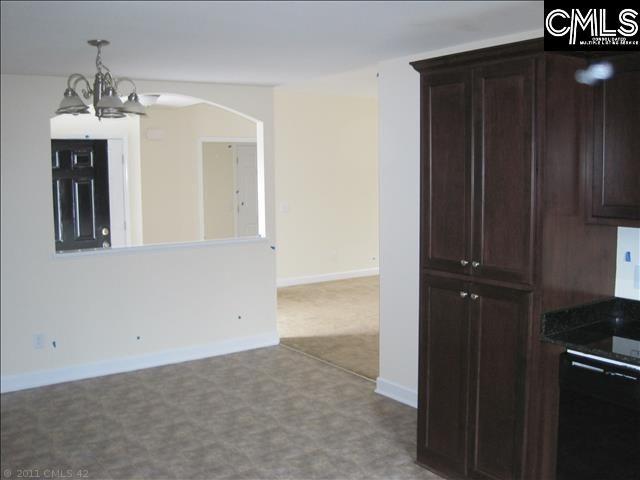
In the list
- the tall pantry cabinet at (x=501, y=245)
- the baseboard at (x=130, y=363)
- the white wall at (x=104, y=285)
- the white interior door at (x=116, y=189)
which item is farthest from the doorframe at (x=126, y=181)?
the tall pantry cabinet at (x=501, y=245)

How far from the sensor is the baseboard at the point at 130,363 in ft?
16.2

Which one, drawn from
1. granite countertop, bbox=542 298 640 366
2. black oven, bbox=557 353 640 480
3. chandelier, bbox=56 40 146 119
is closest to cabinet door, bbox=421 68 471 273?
granite countertop, bbox=542 298 640 366

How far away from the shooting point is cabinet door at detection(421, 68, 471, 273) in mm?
3215

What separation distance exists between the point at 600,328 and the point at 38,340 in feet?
13.1

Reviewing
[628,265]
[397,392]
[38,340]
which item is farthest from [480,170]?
[38,340]

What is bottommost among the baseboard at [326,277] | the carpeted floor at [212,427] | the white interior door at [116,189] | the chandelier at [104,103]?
the carpeted floor at [212,427]

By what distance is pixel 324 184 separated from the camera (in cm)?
905

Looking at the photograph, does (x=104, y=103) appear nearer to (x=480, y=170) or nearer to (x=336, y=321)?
(x=480, y=170)

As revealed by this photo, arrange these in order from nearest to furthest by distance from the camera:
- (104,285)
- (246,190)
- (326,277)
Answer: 1. (104,285)
2. (246,190)
3. (326,277)

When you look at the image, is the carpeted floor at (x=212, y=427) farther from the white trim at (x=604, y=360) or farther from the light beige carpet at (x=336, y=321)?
the white trim at (x=604, y=360)

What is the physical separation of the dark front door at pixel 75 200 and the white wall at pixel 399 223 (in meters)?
2.87

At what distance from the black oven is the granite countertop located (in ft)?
0.19

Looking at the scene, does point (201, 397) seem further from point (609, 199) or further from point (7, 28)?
point (609, 199)

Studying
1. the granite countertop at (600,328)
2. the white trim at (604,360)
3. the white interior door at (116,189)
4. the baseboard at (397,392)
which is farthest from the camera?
the white interior door at (116,189)
